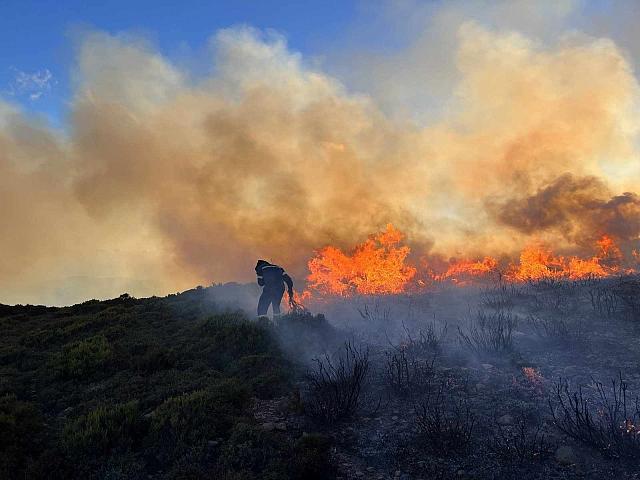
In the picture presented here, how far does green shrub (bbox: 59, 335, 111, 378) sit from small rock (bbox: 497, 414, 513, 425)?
363 inches

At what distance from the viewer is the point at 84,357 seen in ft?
35.8

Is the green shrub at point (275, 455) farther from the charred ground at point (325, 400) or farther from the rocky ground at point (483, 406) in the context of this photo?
A: the rocky ground at point (483, 406)

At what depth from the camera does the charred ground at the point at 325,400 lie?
5.72 meters

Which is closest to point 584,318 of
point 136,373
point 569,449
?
point 569,449

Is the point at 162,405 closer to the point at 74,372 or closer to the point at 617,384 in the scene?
the point at 74,372

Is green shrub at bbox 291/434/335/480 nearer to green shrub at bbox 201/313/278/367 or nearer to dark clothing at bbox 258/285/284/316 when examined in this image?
green shrub at bbox 201/313/278/367

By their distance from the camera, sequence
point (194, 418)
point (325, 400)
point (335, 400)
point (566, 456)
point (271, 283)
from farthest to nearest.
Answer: point (271, 283), point (335, 400), point (325, 400), point (194, 418), point (566, 456)

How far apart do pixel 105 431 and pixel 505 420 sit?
6.38 metres

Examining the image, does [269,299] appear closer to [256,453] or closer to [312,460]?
[256,453]

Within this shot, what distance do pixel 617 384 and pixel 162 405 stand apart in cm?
840

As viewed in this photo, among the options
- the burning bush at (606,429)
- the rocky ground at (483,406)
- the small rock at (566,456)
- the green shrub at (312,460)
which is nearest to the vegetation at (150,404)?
the green shrub at (312,460)

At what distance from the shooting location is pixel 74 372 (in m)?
10.2

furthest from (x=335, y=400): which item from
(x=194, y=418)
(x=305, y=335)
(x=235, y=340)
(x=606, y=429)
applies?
(x=305, y=335)

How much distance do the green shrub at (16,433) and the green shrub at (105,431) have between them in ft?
1.69
